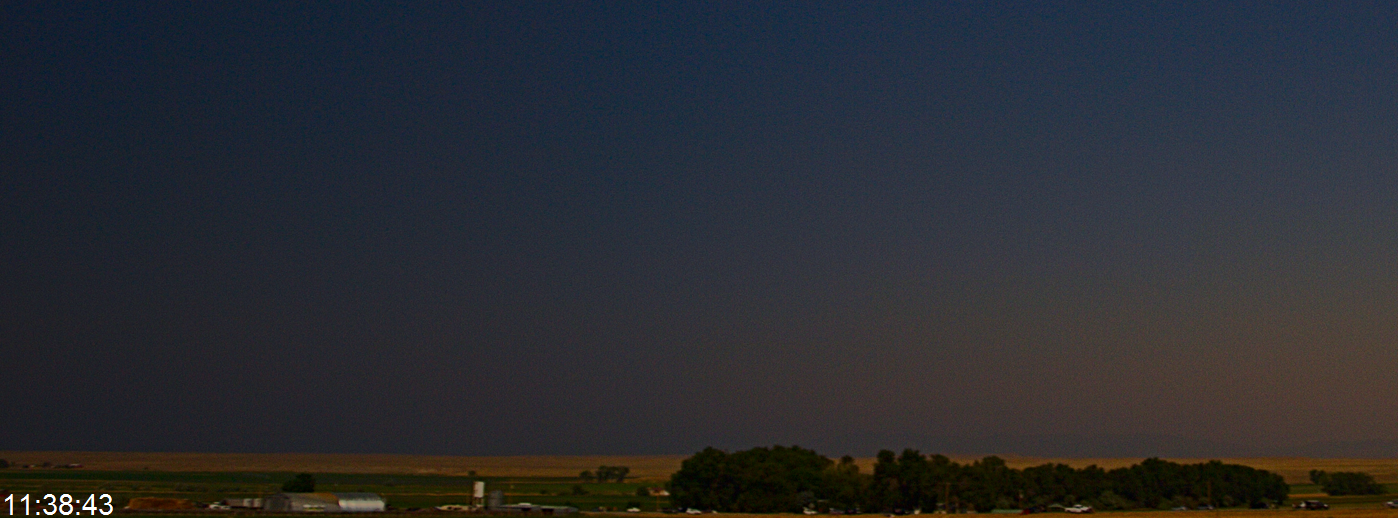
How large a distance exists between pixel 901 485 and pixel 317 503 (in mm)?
55383

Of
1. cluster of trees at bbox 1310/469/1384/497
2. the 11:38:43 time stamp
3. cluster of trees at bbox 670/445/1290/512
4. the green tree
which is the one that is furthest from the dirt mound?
cluster of trees at bbox 1310/469/1384/497

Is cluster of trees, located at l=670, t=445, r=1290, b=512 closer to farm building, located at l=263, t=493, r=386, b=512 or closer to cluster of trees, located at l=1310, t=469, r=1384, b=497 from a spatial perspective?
farm building, located at l=263, t=493, r=386, b=512

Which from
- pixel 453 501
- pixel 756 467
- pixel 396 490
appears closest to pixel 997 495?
pixel 756 467

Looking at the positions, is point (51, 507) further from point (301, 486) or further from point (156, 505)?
point (301, 486)

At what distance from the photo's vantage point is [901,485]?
138 m

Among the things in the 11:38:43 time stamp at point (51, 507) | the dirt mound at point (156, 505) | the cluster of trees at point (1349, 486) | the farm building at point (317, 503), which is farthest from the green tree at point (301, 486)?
the cluster of trees at point (1349, 486)

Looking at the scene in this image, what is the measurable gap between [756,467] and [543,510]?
78.7ft

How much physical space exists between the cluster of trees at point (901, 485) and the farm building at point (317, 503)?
103ft

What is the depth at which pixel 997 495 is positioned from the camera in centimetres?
13988

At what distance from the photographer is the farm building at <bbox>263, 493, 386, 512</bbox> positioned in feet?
374

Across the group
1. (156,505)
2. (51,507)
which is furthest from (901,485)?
(51,507)

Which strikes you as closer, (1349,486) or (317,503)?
(317,503)

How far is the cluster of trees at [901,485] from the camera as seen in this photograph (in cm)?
13525

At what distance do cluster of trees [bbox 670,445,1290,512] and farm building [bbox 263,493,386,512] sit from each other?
31.4m
